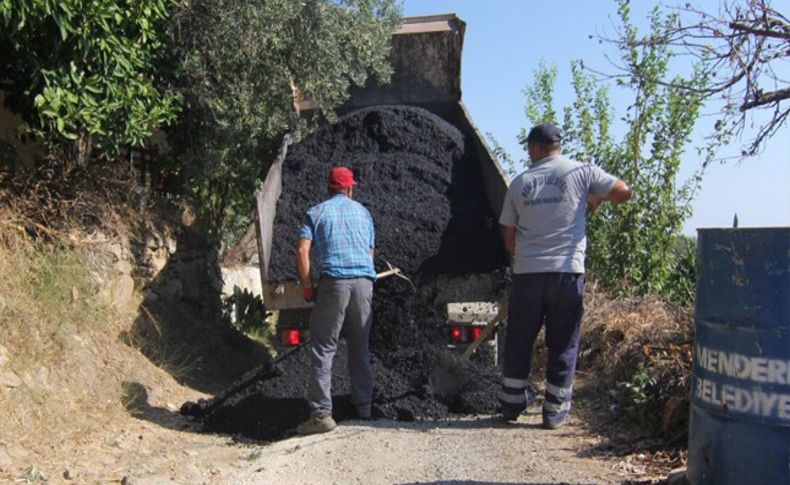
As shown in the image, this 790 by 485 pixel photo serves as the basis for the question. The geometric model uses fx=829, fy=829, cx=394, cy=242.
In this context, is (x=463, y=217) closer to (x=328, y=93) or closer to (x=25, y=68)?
(x=328, y=93)

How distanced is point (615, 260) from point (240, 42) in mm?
4367

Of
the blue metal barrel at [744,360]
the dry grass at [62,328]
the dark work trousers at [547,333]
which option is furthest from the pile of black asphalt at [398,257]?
the blue metal barrel at [744,360]

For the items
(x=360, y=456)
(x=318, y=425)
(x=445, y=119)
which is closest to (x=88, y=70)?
(x=318, y=425)

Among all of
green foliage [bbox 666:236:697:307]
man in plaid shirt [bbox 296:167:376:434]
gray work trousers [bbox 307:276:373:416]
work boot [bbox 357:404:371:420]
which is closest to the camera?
gray work trousers [bbox 307:276:373:416]

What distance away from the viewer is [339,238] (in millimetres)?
5531

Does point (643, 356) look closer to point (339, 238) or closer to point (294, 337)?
point (339, 238)

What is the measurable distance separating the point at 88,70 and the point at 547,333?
3976 millimetres

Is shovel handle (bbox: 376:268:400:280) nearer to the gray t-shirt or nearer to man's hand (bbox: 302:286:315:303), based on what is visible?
man's hand (bbox: 302:286:315:303)

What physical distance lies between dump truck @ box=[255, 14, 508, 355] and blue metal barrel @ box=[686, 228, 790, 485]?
8.26 ft

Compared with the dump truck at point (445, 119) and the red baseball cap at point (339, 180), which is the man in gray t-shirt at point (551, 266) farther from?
the red baseball cap at point (339, 180)

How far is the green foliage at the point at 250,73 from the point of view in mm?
7066

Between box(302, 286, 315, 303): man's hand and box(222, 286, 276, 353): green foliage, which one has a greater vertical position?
box(302, 286, 315, 303): man's hand

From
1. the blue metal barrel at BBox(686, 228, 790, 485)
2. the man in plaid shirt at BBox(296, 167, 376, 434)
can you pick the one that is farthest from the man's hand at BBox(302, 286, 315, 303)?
the blue metal barrel at BBox(686, 228, 790, 485)

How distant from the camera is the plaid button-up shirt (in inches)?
217
